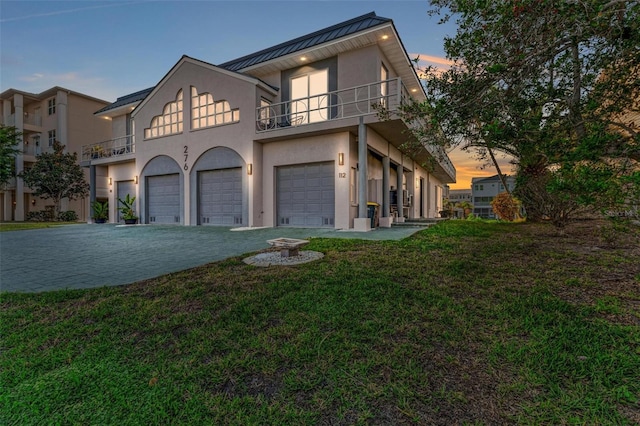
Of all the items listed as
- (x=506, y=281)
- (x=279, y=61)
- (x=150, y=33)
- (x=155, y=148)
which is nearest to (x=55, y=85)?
(x=155, y=148)

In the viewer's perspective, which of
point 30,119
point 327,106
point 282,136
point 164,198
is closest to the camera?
point 327,106

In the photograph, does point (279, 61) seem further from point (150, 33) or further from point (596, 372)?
point (596, 372)

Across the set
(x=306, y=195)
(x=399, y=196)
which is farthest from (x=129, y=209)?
(x=399, y=196)

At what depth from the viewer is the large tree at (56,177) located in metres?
20.9

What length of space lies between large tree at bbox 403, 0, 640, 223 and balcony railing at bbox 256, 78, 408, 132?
6557 millimetres

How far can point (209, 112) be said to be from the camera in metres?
13.2

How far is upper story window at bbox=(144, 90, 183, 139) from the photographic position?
14.1 metres

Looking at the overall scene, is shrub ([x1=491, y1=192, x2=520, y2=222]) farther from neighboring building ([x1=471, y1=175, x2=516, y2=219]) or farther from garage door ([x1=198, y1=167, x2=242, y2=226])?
neighboring building ([x1=471, y1=175, x2=516, y2=219])

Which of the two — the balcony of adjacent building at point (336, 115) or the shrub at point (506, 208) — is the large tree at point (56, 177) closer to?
the balcony of adjacent building at point (336, 115)

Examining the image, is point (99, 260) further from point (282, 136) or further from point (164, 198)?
point (164, 198)

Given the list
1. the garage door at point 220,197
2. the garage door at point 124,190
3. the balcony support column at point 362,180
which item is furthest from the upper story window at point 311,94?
the garage door at point 124,190

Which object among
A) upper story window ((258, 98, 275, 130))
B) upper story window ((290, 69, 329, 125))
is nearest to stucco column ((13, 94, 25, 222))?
upper story window ((258, 98, 275, 130))

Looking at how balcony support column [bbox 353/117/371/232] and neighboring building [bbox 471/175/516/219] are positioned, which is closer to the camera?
balcony support column [bbox 353/117/371/232]

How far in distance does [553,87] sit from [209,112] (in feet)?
41.5
